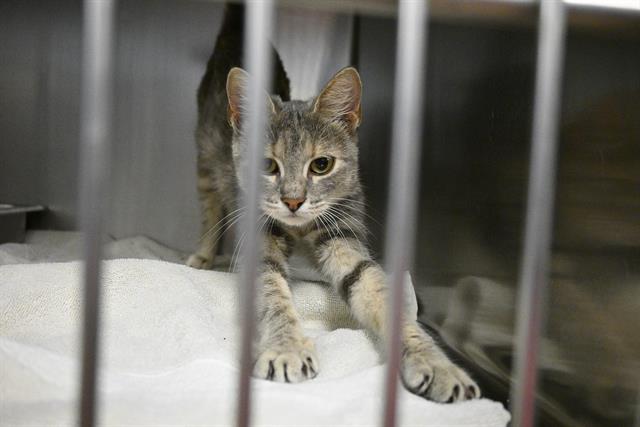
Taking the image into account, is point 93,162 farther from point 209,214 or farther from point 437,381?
point 209,214

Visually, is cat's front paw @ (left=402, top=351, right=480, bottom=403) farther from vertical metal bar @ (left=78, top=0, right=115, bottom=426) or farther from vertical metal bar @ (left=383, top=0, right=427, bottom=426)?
vertical metal bar @ (left=78, top=0, right=115, bottom=426)

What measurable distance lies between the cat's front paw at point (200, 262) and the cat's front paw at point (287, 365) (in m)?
0.73

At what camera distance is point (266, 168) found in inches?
45.4

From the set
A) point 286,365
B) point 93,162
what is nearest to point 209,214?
point 286,365

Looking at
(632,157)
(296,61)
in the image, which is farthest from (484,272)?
(296,61)

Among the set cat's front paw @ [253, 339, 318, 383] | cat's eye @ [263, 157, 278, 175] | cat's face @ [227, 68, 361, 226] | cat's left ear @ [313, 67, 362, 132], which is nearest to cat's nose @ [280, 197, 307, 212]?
cat's face @ [227, 68, 361, 226]

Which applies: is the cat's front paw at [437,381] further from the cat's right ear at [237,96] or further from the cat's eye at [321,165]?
the cat's right ear at [237,96]

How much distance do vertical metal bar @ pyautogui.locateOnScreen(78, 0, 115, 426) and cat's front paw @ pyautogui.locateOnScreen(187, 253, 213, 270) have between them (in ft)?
3.34

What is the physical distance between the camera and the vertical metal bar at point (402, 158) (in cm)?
48

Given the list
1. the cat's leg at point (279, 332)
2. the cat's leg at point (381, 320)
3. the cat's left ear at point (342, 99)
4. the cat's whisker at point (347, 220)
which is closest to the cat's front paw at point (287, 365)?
the cat's leg at point (279, 332)

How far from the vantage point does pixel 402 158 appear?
1.63 feet

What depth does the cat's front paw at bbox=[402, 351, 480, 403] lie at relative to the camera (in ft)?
2.36

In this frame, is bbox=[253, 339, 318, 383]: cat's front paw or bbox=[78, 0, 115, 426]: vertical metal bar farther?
bbox=[253, 339, 318, 383]: cat's front paw

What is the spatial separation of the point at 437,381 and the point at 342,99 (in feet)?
2.07
